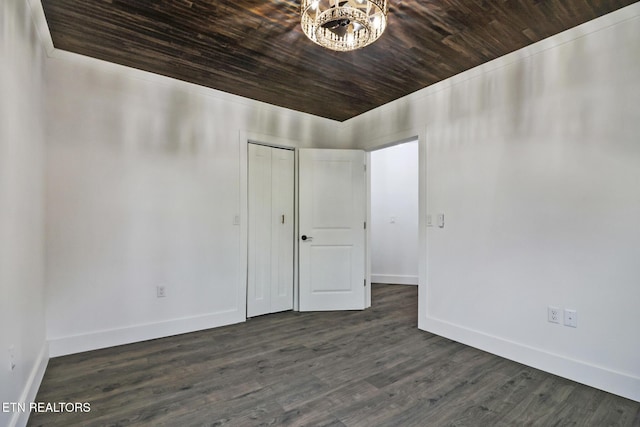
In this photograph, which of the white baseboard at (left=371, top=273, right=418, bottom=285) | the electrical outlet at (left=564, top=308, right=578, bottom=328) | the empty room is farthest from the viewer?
the white baseboard at (left=371, top=273, right=418, bottom=285)

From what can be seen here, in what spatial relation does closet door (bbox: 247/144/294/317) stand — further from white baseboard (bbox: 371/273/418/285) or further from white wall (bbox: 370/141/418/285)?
white baseboard (bbox: 371/273/418/285)

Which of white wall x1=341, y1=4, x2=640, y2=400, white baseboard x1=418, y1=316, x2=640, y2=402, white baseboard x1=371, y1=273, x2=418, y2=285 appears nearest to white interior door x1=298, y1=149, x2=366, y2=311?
white wall x1=341, y1=4, x2=640, y2=400

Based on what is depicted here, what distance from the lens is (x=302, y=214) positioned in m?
3.76

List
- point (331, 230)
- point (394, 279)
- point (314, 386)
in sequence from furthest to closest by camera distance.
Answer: point (394, 279) → point (331, 230) → point (314, 386)

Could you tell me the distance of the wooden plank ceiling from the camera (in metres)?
1.93

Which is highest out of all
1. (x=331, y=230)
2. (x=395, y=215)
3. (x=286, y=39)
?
(x=286, y=39)

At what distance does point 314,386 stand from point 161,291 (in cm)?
175

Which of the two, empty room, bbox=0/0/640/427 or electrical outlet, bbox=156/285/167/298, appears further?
electrical outlet, bbox=156/285/167/298

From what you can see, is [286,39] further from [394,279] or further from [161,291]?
[394,279]

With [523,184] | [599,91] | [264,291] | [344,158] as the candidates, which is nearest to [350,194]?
[344,158]

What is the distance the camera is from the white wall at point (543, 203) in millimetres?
1978

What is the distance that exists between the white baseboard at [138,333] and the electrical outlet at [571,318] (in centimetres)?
292

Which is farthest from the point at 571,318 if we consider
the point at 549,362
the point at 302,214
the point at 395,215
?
the point at 395,215

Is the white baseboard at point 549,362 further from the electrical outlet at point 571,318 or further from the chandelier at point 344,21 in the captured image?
the chandelier at point 344,21
